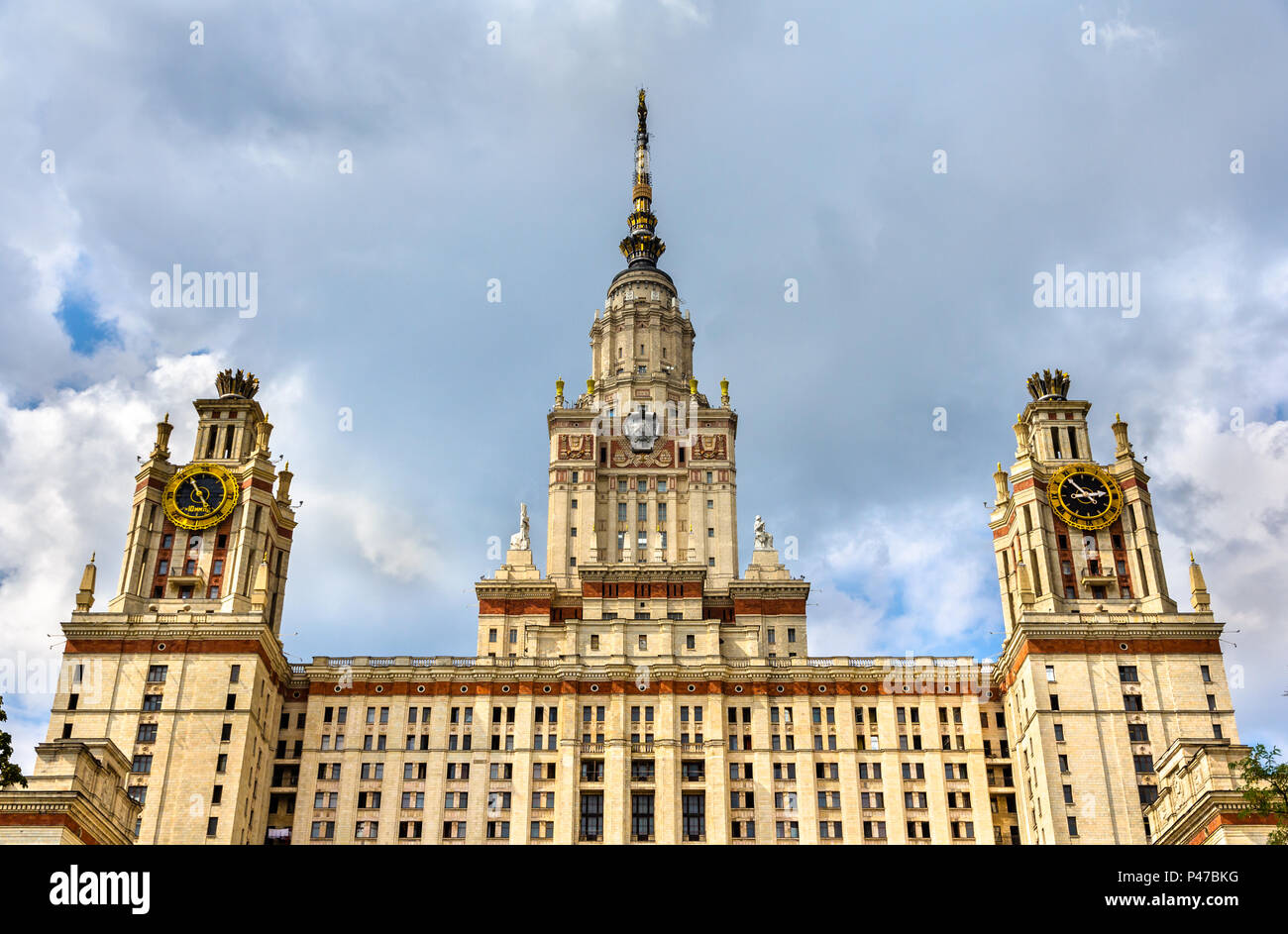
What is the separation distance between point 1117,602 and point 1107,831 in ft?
81.1

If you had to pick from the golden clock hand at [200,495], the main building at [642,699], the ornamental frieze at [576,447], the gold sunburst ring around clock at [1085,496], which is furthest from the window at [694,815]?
the golden clock hand at [200,495]

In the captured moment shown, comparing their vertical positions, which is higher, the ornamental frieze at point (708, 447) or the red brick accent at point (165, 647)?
the ornamental frieze at point (708, 447)

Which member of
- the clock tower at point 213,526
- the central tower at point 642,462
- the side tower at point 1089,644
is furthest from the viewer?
the central tower at point 642,462

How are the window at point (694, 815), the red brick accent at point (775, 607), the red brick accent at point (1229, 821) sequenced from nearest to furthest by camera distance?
the red brick accent at point (1229, 821)
the window at point (694, 815)
the red brick accent at point (775, 607)

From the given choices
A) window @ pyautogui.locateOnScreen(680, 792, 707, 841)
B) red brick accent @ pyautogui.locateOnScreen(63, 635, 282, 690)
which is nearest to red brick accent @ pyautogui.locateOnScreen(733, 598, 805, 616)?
window @ pyautogui.locateOnScreen(680, 792, 707, 841)

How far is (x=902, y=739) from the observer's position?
402ft

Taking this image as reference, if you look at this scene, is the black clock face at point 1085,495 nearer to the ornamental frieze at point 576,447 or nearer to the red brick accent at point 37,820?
the ornamental frieze at point 576,447

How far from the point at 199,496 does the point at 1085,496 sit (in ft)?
289

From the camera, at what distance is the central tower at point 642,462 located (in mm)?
146500

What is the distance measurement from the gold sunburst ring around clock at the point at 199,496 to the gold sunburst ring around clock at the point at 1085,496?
82.1 meters

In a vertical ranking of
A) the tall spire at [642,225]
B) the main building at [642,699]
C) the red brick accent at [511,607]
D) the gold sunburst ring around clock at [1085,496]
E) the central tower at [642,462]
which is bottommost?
the main building at [642,699]

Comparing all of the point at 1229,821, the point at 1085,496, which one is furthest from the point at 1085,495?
the point at 1229,821
